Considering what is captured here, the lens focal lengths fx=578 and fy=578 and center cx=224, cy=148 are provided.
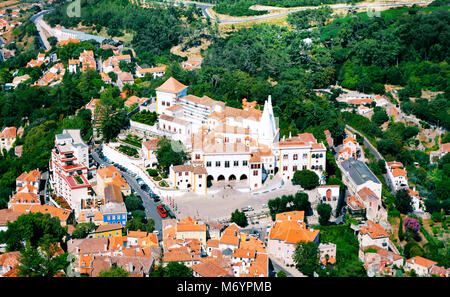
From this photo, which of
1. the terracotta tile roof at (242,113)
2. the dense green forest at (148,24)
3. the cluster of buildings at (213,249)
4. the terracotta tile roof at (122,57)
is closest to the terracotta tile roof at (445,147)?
the terracotta tile roof at (242,113)

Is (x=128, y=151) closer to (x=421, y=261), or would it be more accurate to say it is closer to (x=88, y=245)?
(x=88, y=245)

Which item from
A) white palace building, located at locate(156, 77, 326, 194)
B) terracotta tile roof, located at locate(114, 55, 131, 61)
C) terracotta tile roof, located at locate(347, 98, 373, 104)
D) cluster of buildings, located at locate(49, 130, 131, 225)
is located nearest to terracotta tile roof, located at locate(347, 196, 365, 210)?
white palace building, located at locate(156, 77, 326, 194)

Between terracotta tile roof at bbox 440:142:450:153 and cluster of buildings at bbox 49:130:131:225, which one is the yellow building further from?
terracotta tile roof at bbox 440:142:450:153

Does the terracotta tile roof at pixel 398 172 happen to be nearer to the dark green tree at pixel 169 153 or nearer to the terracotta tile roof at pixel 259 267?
the dark green tree at pixel 169 153

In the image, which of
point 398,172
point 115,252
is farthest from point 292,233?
point 398,172
